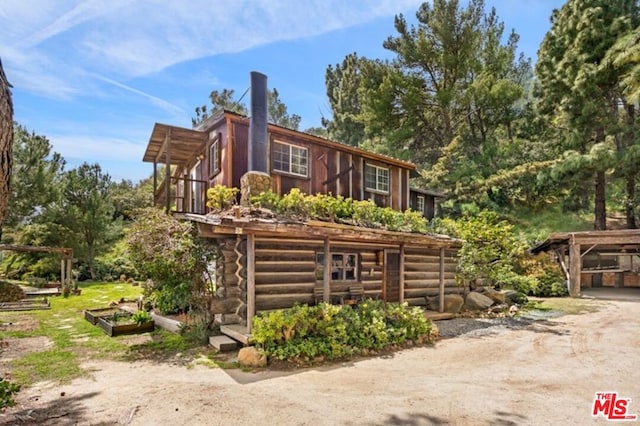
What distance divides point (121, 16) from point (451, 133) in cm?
2784

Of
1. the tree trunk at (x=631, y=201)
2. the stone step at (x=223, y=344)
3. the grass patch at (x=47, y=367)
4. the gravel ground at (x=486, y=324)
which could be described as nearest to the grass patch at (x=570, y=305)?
the gravel ground at (x=486, y=324)

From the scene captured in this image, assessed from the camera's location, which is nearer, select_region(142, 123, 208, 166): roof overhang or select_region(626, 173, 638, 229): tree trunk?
select_region(142, 123, 208, 166): roof overhang

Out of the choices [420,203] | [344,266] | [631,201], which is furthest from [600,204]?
[344,266]

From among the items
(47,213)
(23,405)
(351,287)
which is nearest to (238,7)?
(351,287)

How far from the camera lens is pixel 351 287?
1087 cm

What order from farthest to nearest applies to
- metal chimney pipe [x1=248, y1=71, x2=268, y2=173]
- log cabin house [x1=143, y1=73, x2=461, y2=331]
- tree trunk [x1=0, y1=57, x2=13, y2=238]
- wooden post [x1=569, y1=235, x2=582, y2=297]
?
wooden post [x1=569, y1=235, x2=582, y2=297] < metal chimney pipe [x1=248, y1=71, x2=268, y2=173] < log cabin house [x1=143, y1=73, x2=461, y2=331] < tree trunk [x1=0, y1=57, x2=13, y2=238]

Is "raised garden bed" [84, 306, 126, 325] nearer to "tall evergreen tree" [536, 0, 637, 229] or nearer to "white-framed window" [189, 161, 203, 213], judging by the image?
"white-framed window" [189, 161, 203, 213]

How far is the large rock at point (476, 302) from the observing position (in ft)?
44.9

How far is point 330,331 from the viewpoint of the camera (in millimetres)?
8008

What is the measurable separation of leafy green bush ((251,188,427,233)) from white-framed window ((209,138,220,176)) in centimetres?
292

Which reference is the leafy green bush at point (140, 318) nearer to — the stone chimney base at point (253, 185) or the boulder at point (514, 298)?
the stone chimney base at point (253, 185)

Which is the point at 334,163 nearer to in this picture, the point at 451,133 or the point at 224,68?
the point at 224,68

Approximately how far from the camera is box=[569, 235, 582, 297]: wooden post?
17516 mm

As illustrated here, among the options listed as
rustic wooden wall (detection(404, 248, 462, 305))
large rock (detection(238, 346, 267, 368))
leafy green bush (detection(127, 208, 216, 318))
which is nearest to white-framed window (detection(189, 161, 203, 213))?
leafy green bush (detection(127, 208, 216, 318))
